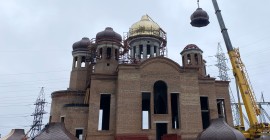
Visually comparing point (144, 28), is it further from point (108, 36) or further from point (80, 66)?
point (80, 66)

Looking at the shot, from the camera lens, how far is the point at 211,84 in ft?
93.2

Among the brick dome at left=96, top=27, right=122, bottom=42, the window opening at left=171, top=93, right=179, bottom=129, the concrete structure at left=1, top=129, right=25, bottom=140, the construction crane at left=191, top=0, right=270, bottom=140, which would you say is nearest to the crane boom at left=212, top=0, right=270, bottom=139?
the construction crane at left=191, top=0, right=270, bottom=140

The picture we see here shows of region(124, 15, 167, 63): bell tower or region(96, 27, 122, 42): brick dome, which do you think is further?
region(124, 15, 167, 63): bell tower

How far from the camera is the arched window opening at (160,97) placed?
2686cm

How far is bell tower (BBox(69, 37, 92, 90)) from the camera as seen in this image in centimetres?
3148

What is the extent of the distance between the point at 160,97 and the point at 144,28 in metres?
8.00

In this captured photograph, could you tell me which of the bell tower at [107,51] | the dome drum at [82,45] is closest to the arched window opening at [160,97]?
the bell tower at [107,51]

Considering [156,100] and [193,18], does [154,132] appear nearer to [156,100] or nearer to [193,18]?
[156,100]

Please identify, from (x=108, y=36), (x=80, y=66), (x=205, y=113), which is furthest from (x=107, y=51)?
(x=205, y=113)

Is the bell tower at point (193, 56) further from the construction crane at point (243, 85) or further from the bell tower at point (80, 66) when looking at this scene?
the bell tower at point (80, 66)

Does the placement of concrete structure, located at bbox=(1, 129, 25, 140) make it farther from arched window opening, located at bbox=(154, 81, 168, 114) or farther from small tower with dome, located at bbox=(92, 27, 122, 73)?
arched window opening, located at bbox=(154, 81, 168, 114)

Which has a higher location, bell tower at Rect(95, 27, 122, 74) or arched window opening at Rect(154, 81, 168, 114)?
bell tower at Rect(95, 27, 122, 74)

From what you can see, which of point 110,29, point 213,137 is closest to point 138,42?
point 110,29

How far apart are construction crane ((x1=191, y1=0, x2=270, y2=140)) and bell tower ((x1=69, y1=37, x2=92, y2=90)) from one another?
1212cm
